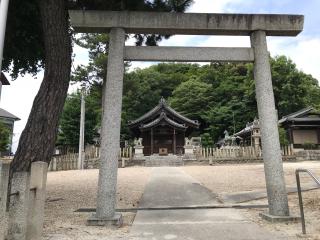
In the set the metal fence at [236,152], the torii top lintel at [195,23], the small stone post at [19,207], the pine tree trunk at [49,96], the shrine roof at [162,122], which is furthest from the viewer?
the shrine roof at [162,122]

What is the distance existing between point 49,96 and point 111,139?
1344mm

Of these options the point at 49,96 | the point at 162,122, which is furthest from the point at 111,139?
the point at 162,122

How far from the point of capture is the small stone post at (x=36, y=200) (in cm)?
397

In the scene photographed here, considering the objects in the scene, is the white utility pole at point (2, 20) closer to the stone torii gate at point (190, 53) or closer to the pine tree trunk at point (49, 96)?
the pine tree trunk at point (49, 96)

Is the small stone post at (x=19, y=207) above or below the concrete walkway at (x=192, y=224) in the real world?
above

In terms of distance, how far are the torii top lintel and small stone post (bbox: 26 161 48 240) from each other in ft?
10.4

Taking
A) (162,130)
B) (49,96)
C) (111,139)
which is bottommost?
(111,139)

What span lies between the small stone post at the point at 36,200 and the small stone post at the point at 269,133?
12.9 ft

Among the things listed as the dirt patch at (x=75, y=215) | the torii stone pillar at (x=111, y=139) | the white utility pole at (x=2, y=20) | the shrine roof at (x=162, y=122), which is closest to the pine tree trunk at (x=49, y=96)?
the torii stone pillar at (x=111, y=139)

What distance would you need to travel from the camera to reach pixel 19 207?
3.91 meters

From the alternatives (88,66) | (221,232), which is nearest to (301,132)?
(88,66)

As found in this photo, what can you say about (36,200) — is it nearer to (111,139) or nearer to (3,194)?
(3,194)

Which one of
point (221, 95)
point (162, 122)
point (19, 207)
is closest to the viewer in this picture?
point (19, 207)

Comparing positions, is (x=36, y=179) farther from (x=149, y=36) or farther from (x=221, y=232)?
(x=149, y=36)
